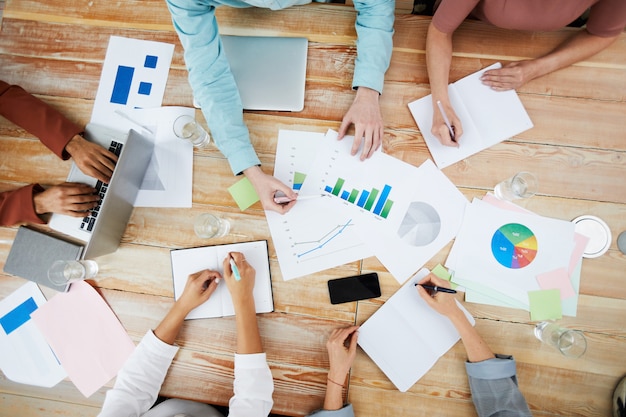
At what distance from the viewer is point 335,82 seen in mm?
1239

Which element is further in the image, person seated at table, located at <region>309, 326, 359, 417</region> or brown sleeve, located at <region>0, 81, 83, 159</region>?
brown sleeve, located at <region>0, 81, 83, 159</region>

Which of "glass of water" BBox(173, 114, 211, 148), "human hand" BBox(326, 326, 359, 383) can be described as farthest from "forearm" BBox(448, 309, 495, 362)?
"glass of water" BBox(173, 114, 211, 148)

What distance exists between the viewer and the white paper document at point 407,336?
110 centimetres

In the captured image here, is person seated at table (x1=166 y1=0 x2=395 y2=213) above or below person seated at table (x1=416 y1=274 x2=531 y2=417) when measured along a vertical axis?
above

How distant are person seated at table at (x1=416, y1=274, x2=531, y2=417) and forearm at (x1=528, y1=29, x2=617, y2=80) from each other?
0.67 meters

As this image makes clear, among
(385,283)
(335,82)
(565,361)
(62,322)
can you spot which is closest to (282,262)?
(385,283)

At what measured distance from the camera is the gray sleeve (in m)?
1.02

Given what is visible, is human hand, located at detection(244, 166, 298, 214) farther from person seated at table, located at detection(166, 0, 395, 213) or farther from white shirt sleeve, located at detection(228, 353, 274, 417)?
white shirt sleeve, located at detection(228, 353, 274, 417)

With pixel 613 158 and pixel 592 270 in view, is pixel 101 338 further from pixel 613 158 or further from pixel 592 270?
pixel 613 158

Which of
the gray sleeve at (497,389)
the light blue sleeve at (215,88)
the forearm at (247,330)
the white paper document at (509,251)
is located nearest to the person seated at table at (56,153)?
the light blue sleeve at (215,88)

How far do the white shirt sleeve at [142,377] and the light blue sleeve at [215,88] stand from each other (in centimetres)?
54

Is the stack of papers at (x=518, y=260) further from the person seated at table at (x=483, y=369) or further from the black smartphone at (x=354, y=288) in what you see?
the black smartphone at (x=354, y=288)

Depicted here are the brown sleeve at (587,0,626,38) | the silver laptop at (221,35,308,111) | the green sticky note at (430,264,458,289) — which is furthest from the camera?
the silver laptop at (221,35,308,111)

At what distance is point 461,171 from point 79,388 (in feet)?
4.18
